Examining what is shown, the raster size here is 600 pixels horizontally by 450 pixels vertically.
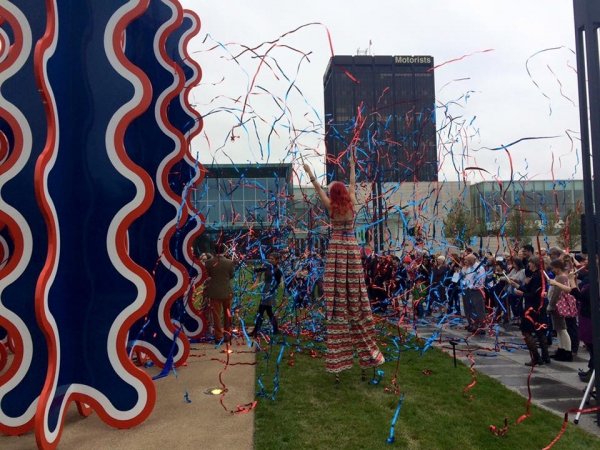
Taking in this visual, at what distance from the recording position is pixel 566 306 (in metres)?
6.43

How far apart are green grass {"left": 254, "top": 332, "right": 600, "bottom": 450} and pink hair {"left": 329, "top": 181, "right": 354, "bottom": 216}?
6.24 feet

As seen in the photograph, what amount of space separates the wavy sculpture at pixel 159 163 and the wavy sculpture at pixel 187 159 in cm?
62

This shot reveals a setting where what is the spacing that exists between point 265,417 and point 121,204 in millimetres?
2252

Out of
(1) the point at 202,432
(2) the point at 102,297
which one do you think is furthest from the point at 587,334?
(2) the point at 102,297

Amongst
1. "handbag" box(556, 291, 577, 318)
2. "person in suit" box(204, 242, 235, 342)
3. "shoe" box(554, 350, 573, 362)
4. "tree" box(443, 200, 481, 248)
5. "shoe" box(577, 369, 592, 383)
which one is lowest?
"shoe" box(554, 350, 573, 362)

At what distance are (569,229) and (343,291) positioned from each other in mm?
20945

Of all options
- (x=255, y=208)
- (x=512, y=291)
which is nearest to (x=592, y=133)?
(x=255, y=208)

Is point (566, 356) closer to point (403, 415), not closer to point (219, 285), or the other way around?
point (403, 415)

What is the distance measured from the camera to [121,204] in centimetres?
385

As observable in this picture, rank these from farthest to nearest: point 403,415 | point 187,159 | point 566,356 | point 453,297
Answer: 1. point 453,297
2. point 187,159
3. point 566,356
4. point 403,415

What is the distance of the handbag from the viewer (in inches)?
252

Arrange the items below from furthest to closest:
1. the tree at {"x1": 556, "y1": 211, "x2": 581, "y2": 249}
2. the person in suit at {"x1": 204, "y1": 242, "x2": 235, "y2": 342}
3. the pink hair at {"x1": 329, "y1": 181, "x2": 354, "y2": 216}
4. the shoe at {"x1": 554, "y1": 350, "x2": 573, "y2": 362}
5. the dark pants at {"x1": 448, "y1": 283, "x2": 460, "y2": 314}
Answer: the dark pants at {"x1": 448, "y1": 283, "x2": 460, "y2": 314}, the person in suit at {"x1": 204, "y1": 242, "x2": 235, "y2": 342}, the shoe at {"x1": 554, "y1": 350, "x2": 573, "y2": 362}, the pink hair at {"x1": 329, "y1": 181, "x2": 354, "y2": 216}, the tree at {"x1": 556, "y1": 211, "x2": 581, "y2": 249}

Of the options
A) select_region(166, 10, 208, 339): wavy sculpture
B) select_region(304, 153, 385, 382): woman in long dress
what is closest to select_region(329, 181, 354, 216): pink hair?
select_region(304, 153, 385, 382): woman in long dress

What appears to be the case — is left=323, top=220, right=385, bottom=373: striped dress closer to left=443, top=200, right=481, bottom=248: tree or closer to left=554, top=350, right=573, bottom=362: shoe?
left=554, top=350, right=573, bottom=362: shoe
